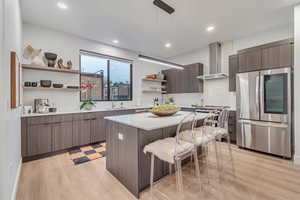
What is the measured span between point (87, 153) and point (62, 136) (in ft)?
2.29

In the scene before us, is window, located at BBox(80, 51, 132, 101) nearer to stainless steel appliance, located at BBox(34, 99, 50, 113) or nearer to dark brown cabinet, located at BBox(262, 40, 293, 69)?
stainless steel appliance, located at BBox(34, 99, 50, 113)

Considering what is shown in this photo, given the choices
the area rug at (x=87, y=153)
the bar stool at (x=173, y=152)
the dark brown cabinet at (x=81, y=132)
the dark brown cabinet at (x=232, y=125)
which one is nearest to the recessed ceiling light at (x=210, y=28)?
the dark brown cabinet at (x=232, y=125)

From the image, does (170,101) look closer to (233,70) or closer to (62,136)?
(233,70)

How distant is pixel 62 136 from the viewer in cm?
304

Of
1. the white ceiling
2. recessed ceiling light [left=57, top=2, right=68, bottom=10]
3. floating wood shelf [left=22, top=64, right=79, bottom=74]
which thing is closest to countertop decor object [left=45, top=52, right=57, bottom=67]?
floating wood shelf [left=22, top=64, right=79, bottom=74]

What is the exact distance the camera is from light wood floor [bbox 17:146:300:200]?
67.6 inches

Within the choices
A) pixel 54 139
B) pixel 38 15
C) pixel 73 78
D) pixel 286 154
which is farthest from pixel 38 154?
pixel 286 154

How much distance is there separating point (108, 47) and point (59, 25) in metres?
1.44

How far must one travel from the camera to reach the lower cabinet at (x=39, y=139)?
8.71 ft

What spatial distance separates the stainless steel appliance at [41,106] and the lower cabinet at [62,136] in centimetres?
49

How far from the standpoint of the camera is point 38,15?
2768mm

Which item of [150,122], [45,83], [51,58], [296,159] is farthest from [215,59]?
[45,83]

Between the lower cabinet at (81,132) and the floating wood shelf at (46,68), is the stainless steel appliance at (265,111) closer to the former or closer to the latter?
the lower cabinet at (81,132)

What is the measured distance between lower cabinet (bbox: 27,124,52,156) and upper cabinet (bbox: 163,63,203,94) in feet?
13.9
